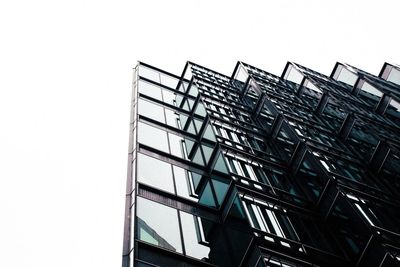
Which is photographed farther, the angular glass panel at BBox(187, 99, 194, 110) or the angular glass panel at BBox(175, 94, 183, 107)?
the angular glass panel at BBox(175, 94, 183, 107)

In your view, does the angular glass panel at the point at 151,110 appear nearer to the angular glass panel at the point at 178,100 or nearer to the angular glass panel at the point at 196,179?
the angular glass panel at the point at 178,100

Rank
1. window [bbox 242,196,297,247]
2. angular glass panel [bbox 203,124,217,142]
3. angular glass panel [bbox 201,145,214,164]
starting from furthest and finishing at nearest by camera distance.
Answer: angular glass panel [bbox 203,124,217,142] → angular glass panel [bbox 201,145,214,164] → window [bbox 242,196,297,247]

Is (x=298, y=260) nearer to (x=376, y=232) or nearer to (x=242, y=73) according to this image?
(x=376, y=232)

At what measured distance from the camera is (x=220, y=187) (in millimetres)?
20688

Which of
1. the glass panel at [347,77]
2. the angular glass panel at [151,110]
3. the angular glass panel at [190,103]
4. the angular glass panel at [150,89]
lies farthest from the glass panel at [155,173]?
the glass panel at [347,77]

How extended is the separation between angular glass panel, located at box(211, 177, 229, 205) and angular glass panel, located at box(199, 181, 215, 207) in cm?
28

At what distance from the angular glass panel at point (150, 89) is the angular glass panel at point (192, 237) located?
15.2 m

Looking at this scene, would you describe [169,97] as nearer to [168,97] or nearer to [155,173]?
[168,97]

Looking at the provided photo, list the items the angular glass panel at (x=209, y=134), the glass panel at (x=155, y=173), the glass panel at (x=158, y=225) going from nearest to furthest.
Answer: the glass panel at (x=158, y=225)
the glass panel at (x=155, y=173)
the angular glass panel at (x=209, y=134)

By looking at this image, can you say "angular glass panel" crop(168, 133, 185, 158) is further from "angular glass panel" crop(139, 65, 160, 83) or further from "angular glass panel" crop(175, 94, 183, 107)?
Result: "angular glass panel" crop(139, 65, 160, 83)

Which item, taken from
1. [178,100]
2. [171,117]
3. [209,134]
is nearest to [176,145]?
[209,134]

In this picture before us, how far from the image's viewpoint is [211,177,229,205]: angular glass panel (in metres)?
20.0

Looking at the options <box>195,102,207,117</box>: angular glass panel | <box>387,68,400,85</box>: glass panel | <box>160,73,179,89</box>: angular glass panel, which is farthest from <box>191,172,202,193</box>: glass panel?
<box>387,68,400,85</box>: glass panel

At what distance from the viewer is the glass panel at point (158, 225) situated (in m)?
15.7
